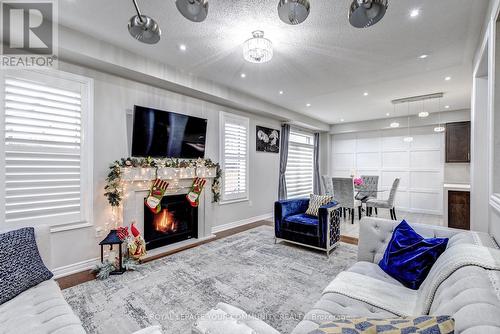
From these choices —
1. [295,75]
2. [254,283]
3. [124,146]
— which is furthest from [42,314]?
[295,75]

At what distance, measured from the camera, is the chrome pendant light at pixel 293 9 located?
1.43 meters

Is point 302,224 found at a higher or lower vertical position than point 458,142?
lower

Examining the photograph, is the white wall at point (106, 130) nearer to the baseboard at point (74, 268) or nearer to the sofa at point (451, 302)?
the baseboard at point (74, 268)

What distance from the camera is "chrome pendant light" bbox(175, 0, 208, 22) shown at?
4.57 ft

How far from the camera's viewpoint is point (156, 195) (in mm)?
3434

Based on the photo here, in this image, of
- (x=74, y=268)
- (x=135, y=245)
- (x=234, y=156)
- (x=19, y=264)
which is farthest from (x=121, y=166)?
(x=234, y=156)

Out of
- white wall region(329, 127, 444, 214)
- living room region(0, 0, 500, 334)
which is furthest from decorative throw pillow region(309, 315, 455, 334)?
white wall region(329, 127, 444, 214)

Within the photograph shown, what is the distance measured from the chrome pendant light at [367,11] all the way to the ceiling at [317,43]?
33.6 inches

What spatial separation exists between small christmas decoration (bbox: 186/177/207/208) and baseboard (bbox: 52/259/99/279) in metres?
1.54

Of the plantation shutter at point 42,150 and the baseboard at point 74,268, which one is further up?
the plantation shutter at point 42,150

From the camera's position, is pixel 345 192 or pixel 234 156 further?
pixel 345 192

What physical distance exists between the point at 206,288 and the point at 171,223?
1674 millimetres

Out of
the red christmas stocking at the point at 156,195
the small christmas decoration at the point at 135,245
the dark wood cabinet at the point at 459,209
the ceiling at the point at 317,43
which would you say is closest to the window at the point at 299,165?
the ceiling at the point at 317,43

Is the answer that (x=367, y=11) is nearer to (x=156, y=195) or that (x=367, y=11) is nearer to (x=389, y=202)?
(x=156, y=195)
